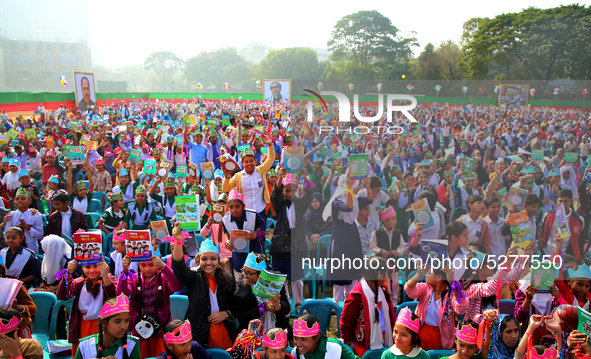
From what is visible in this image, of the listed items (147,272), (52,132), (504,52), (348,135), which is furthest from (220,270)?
(504,52)

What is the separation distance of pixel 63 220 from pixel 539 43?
17.8 metres

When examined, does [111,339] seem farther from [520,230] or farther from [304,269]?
[520,230]

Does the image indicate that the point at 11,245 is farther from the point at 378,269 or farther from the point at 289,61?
the point at 289,61

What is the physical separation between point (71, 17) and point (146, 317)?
96.8 meters

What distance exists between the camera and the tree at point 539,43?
13.8 m

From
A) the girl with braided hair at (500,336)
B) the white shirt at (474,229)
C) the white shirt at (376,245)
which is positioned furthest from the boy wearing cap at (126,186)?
the girl with braided hair at (500,336)

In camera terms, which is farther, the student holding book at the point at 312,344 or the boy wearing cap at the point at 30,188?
the boy wearing cap at the point at 30,188

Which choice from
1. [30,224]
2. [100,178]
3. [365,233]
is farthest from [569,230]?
[100,178]

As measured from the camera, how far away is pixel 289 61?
74250 mm

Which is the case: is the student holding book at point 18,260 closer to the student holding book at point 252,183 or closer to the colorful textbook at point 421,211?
the student holding book at point 252,183

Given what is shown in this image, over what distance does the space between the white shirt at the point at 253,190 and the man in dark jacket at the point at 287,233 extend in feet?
2.97

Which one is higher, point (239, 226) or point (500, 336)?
point (239, 226)

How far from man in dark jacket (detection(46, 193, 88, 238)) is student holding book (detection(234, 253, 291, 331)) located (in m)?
3.23

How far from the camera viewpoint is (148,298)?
360cm
